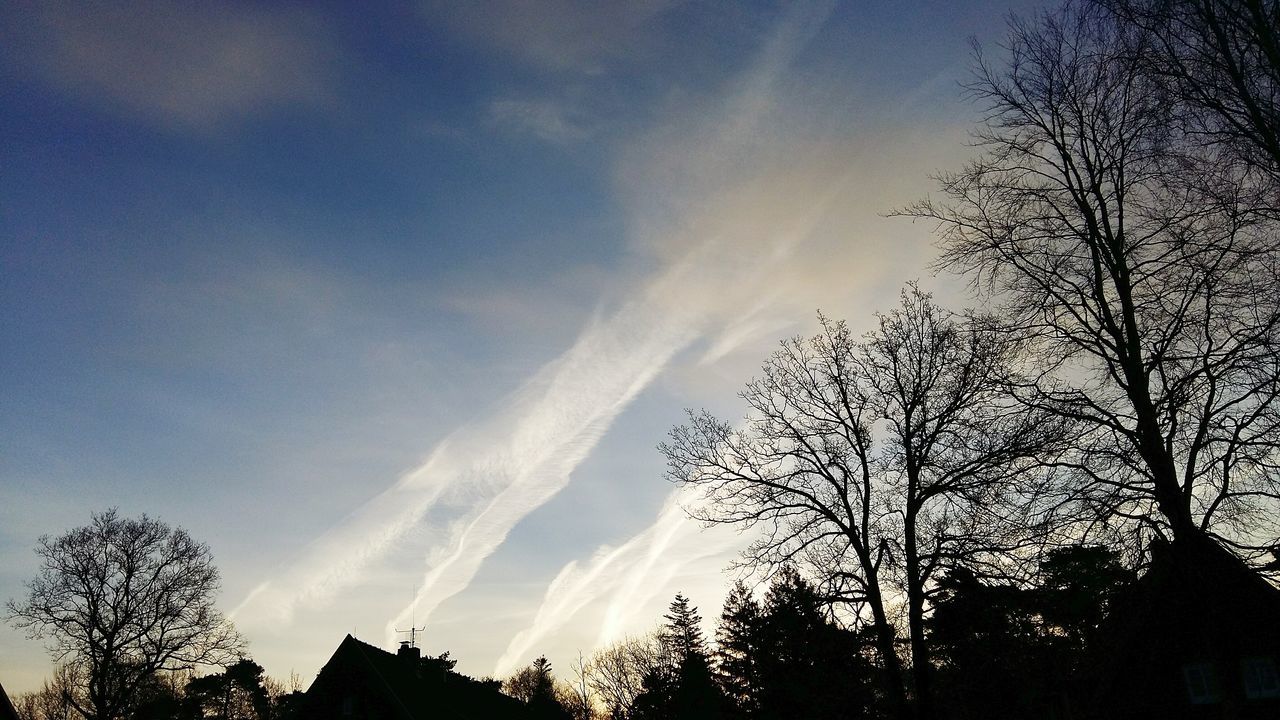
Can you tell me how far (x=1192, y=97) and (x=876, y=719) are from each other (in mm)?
18563

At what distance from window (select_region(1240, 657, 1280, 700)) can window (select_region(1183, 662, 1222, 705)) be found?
880 mm

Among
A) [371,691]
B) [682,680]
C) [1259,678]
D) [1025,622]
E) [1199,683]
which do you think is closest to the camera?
[1025,622]

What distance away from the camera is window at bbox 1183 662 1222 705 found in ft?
74.0

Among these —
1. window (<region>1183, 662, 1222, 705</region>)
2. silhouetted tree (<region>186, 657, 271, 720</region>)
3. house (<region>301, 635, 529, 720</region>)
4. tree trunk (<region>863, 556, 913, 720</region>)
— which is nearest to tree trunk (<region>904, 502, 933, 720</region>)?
tree trunk (<region>863, 556, 913, 720</region>)

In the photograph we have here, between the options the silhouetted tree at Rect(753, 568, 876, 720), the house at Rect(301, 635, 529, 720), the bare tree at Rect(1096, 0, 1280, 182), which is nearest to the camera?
the bare tree at Rect(1096, 0, 1280, 182)

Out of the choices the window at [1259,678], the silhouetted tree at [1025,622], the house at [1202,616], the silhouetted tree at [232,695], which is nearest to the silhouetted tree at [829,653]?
the silhouetted tree at [1025,622]

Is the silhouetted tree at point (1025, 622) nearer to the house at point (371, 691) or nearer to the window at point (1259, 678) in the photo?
the window at point (1259, 678)

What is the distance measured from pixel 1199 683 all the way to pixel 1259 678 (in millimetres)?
1525

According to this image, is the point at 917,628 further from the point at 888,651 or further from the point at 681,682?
the point at 681,682

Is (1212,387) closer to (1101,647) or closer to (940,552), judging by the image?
(1101,647)

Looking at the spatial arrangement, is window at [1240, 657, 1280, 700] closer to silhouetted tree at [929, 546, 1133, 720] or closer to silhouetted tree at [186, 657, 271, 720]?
silhouetted tree at [929, 546, 1133, 720]

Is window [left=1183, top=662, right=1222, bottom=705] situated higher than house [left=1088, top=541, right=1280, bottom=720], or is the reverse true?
house [left=1088, top=541, right=1280, bottom=720]

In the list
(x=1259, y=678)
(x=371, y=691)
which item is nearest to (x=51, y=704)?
(x=371, y=691)

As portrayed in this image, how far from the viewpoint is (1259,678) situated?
22.0 meters
